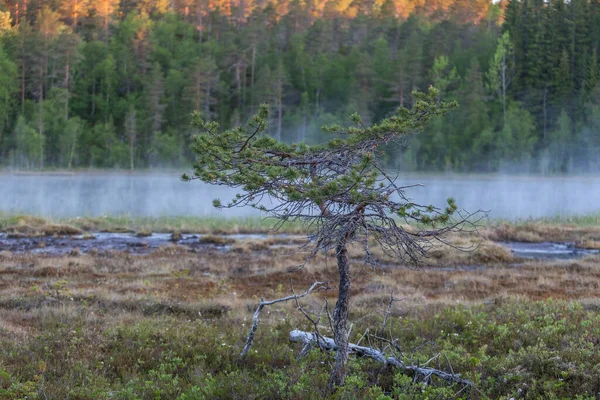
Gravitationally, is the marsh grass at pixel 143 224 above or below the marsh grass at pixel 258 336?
below

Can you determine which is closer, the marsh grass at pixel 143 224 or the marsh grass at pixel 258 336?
the marsh grass at pixel 258 336

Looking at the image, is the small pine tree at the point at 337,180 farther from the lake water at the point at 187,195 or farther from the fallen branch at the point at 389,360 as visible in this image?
the lake water at the point at 187,195

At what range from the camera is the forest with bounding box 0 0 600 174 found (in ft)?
241

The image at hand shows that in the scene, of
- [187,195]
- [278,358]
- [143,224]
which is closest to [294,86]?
[187,195]

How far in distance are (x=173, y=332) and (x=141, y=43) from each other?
85956mm

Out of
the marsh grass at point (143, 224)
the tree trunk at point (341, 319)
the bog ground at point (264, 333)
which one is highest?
the tree trunk at point (341, 319)

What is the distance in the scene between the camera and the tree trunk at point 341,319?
7.34 metres

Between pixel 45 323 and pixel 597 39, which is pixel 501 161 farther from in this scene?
pixel 45 323

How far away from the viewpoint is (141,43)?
3585 inches

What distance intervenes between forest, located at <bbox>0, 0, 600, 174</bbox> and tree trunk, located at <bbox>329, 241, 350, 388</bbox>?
61.4 m

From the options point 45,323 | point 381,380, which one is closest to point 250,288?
point 45,323

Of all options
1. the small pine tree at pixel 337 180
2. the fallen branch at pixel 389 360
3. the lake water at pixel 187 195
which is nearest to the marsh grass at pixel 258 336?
the fallen branch at pixel 389 360

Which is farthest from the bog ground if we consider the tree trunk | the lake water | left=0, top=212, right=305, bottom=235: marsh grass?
the lake water

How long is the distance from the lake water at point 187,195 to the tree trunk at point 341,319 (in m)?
30.0
